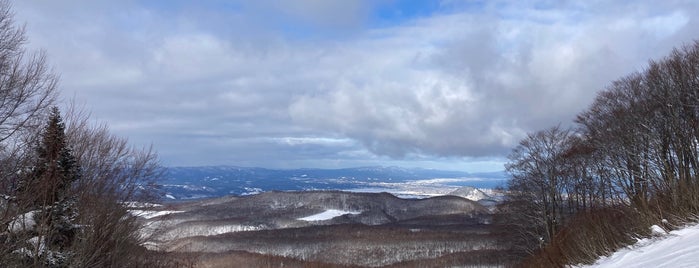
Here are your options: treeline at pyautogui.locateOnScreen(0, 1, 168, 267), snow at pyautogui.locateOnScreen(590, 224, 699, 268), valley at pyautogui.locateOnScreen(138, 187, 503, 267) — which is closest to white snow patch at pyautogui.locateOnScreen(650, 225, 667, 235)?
snow at pyautogui.locateOnScreen(590, 224, 699, 268)

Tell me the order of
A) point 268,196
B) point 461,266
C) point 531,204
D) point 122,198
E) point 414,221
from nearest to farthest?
point 122,198 → point 531,204 → point 461,266 → point 414,221 → point 268,196

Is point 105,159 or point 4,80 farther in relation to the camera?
point 105,159

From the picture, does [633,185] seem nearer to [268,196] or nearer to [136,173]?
[136,173]

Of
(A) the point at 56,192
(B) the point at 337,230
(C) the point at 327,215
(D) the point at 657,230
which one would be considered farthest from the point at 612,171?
(C) the point at 327,215

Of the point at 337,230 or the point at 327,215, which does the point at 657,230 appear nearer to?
the point at 337,230

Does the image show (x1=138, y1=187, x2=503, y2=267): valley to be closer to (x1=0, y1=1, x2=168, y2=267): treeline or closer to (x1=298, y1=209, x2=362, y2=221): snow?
(x1=298, y1=209, x2=362, y2=221): snow

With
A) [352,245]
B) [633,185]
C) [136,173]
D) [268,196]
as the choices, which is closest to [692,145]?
[633,185]
